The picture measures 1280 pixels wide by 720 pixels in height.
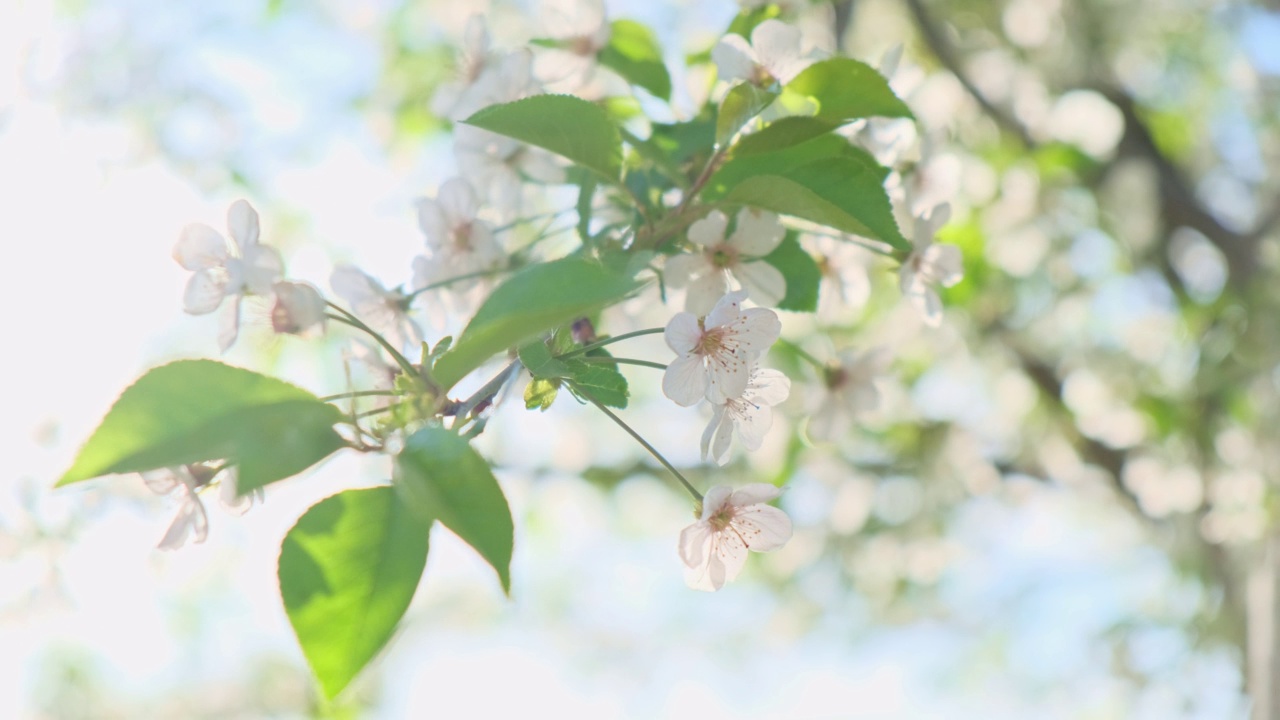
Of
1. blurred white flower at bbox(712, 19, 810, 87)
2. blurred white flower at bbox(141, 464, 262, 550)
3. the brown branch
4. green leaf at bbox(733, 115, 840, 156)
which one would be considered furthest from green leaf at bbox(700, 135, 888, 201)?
the brown branch

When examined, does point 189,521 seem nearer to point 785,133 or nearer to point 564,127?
point 564,127

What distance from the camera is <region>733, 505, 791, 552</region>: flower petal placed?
0.90 m

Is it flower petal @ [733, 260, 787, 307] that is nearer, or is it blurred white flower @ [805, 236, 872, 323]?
flower petal @ [733, 260, 787, 307]

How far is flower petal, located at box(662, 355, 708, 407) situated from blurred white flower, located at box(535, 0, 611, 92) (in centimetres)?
51

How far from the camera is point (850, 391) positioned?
134cm

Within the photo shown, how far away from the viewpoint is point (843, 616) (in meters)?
3.77

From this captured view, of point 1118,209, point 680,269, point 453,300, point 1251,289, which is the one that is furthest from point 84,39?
point 1251,289

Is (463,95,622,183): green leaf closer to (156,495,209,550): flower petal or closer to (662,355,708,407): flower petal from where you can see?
(662,355,708,407): flower petal

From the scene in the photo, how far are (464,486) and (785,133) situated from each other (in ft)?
1.37

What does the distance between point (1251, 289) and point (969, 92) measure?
868 millimetres

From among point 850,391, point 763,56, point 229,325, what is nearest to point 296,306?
point 229,325

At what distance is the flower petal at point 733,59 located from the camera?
1.00 m

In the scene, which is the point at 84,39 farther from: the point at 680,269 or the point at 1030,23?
the point at 1030,23

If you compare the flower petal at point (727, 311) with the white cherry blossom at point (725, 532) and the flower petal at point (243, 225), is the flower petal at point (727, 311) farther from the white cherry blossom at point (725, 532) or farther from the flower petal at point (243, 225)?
the flower petal at point (243, 225)
